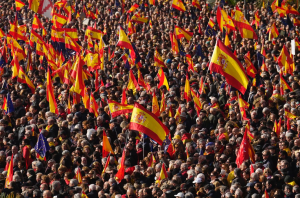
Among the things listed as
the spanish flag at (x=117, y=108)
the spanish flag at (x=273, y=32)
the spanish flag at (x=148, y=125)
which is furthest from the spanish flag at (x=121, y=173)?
the spanish flag at (x=273, y=32)

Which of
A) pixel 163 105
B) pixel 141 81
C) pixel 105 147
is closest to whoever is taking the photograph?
pixel 105 147

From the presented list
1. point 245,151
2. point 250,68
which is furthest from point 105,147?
point 250,68

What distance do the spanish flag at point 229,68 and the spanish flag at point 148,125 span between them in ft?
5.39

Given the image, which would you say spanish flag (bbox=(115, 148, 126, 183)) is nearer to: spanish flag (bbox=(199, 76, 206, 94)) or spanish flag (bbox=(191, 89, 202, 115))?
spanish flag (bbox=(191, 89, 202, 115))

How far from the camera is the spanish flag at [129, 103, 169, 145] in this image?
15.2 metres

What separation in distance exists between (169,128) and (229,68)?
6.77 feet

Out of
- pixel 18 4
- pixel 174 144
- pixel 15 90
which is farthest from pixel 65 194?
pixel 18 4

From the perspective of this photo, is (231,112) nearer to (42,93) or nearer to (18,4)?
(42,93)

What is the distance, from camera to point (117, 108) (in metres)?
17.0

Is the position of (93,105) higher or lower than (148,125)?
higher

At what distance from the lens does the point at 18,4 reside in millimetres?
29359

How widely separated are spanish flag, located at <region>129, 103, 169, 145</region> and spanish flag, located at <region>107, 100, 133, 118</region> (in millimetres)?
1491

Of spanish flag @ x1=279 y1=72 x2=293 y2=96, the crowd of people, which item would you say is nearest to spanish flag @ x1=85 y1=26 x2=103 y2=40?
the crowd of people

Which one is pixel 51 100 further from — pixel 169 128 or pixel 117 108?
pixel 169 128
